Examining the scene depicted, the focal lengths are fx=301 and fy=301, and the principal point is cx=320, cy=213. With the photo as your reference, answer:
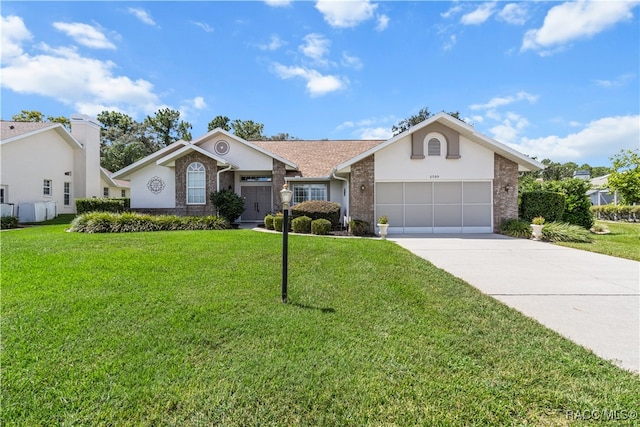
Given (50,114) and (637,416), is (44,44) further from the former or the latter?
(50,114)

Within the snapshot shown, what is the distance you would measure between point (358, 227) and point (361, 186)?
219 centimetres

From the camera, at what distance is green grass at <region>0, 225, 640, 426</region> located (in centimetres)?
248

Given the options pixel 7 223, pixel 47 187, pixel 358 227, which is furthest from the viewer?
pixel 47 187

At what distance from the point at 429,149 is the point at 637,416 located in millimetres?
13079

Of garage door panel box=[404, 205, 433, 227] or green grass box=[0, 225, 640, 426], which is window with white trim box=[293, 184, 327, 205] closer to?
garage door panel box=[404, 205, 433, 227]

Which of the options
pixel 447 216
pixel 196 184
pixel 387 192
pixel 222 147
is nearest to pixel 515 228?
pixel 447 216

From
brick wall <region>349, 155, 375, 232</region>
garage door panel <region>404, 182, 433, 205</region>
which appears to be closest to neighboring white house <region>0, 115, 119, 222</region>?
brick wall <region>349, 155, 375, 232</region>

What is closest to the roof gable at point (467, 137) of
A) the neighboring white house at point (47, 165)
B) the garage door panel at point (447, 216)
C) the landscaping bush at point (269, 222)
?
the garage door panel at point (447, 216)

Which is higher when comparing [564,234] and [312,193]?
[312,193]

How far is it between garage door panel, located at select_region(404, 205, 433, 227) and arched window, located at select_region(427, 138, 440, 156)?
2.53m

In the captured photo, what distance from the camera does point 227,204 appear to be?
15.7m

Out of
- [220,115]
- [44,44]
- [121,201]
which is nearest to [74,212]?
[121,201]

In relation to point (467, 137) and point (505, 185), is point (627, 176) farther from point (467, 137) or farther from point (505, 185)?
point (467, 137)

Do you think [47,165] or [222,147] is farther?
[47,165]
